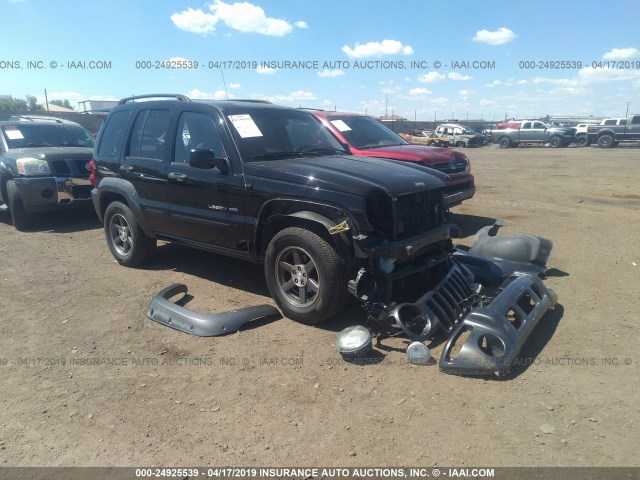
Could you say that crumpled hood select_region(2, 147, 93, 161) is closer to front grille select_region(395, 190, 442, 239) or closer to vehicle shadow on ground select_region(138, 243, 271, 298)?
vehicle shadow on ground select_region(138, 243, 271, 298)

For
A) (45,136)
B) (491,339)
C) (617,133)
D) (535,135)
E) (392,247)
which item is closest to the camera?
(491,339)

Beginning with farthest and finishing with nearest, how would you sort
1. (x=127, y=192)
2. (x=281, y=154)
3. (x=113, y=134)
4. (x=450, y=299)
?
(x=113, y=134), (x=127, y=192), (x=281, y=154), (x=450, y=299)

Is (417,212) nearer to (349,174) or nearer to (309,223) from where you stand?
(349,174)

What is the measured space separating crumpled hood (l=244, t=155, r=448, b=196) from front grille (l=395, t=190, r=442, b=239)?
0.28 ft

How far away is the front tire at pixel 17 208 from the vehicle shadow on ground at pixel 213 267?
3.00 meters

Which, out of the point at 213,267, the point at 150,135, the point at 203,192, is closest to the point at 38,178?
the point at 150,135

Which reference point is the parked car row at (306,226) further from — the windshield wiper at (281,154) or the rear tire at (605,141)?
the rear tire at (605,141)

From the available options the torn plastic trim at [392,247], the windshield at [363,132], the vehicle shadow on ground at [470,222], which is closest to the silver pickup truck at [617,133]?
the vehicle shadow on ground at [470,222]

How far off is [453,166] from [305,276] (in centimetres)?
440

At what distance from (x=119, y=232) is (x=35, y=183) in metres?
2.82

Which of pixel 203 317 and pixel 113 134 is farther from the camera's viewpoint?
pixel 113 134

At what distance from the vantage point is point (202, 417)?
3020 mm

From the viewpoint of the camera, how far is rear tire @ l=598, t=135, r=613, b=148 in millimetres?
31141

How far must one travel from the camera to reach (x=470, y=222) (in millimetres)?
8398
